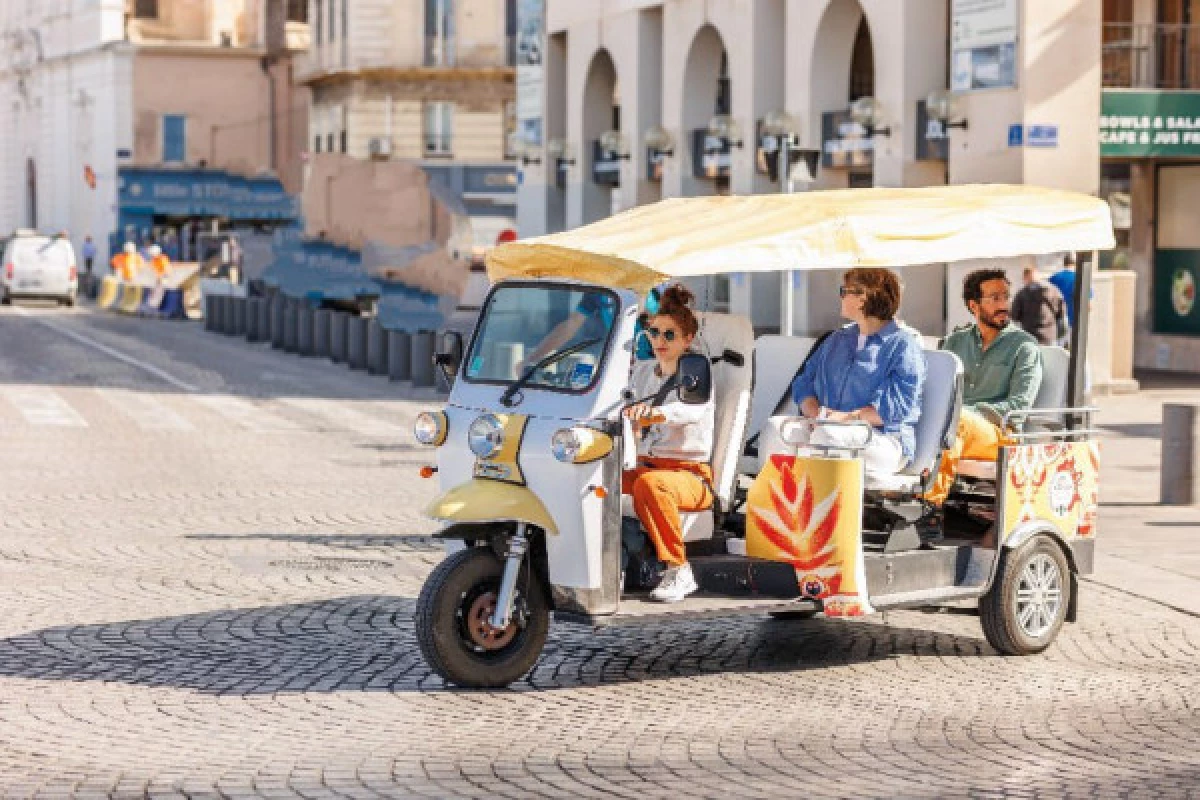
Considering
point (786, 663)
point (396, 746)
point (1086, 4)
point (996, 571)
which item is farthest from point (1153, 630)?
point (1086, 4)

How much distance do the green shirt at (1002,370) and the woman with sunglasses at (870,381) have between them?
816 millimetres

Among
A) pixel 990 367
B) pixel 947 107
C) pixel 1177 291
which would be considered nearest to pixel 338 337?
pixel 947 107

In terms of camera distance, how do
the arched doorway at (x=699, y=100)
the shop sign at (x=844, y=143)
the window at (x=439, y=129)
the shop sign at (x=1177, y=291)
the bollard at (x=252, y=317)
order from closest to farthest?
the shop sign at (x=1177, y=291), the shop sign at (x=844, y=143), the arched doorway at (x=699, y=100), the bollard at (x=252, y=317), the window at (x=439, y=129)

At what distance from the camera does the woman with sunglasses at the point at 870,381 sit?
11109 millimetres

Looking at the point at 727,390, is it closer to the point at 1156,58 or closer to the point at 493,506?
the point at 493,506

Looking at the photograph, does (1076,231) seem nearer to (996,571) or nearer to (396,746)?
(996,571)

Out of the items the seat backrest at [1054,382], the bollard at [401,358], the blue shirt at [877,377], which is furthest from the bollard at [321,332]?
the blue shirt at [877,377]

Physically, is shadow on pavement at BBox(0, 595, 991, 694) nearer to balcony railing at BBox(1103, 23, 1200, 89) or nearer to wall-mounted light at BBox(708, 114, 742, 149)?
balcony railing at BBox(1103, 23, 1200, 89)

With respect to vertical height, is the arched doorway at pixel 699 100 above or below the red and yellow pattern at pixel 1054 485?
above

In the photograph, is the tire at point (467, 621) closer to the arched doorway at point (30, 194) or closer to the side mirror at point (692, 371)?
the side mirror at point (692, 371)

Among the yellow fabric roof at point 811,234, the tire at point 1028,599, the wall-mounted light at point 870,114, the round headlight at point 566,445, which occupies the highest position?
the wall-mounted light at point 870,114

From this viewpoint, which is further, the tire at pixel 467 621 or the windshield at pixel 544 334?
the windshield at pixel 544 334

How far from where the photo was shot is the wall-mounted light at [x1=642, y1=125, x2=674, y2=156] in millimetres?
42750

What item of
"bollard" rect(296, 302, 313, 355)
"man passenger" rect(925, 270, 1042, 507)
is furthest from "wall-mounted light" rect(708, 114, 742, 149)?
"man passenger" rect(925, 270, 1042, 507)
